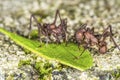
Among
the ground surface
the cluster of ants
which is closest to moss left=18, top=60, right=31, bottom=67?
the ground surface

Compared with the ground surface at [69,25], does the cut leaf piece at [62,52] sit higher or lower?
higher

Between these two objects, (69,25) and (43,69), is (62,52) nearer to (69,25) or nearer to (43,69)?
(43,69)

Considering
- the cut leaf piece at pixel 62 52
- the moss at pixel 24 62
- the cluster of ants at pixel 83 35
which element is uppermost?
the cluster of ants at pixel 83 35

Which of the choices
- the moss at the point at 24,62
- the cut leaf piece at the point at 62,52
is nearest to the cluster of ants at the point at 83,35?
the cut leaf piece at the point at 62,52

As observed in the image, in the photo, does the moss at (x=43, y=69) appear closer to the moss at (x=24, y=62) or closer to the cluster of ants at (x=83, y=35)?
the moss at (x=24, y=62)

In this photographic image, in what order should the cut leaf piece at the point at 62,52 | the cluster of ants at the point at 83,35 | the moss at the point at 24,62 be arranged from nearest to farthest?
1. the cut leaf piece at the point at 62,52
2. the moss at the point at 24,62
3. the cluster of ants at the point at 83,35

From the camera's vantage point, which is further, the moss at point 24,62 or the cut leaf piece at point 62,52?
the moss at point 24,62

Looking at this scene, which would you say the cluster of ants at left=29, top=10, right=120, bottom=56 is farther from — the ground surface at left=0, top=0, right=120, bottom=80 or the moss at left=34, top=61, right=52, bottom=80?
the moss at left=34, top=61, right=52, bottom=80
